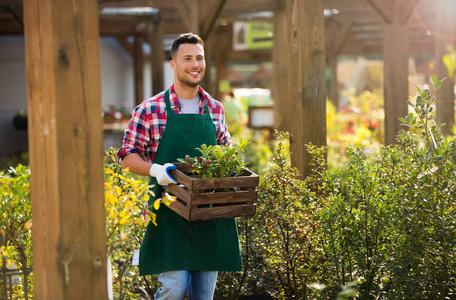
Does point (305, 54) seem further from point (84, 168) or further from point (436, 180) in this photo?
point (84, 168)

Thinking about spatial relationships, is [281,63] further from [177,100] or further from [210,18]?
[177,100]

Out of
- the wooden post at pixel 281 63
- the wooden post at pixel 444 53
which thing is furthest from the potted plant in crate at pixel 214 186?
the wooden post at pixel 281 63

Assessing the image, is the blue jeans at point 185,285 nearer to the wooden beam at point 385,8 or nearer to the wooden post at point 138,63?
the wooden beam at point 385,8

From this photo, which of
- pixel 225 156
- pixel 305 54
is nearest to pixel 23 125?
pixel 305 54

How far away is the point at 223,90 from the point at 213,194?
14.7 meters

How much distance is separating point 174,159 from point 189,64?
418 mm

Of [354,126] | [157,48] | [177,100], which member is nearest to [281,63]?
[354,126]

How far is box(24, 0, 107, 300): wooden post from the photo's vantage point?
2.71 metres

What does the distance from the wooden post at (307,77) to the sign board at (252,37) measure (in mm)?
12347

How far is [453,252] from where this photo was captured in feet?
12.6

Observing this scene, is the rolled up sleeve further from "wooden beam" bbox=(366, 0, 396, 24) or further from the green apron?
"wooden beam" bbox=(366, 0, 396, 24)

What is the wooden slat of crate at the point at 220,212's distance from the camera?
349 centimetres

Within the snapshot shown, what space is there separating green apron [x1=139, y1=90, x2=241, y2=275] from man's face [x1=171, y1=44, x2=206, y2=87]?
0.38 ft

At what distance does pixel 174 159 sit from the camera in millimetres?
3793
